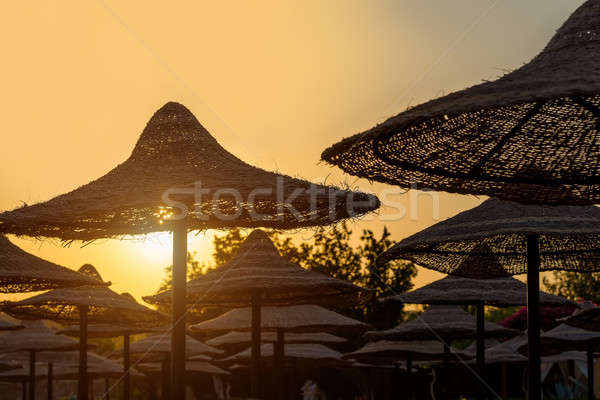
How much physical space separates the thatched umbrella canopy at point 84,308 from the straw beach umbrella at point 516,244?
6.24m

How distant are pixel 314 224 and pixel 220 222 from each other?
0.96 meters

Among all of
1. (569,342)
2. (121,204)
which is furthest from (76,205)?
(569,342)

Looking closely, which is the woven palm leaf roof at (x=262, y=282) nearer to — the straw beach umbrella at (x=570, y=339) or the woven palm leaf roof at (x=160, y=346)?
the straw beach umbrella at (x=570, y=339)

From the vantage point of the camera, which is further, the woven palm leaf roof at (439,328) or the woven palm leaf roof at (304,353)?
the woven palm leaf roof at (304,353)

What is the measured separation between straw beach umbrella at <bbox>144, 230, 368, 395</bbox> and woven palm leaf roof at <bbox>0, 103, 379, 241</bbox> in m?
3.07

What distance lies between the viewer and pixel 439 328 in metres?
16.1

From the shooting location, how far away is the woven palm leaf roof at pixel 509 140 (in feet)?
12.2

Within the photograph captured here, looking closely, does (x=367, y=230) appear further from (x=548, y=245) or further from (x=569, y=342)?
(x=548, y=245)

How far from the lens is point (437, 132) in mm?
4430

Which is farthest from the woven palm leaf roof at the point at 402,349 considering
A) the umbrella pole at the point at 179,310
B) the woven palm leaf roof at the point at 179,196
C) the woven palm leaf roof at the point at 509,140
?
the woven palm leaf roof at the point at 509,140

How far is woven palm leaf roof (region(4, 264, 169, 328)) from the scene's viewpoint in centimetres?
1382

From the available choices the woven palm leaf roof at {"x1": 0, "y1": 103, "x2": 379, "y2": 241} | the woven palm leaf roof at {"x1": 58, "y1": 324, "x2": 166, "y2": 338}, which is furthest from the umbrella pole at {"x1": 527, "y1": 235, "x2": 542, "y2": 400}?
the woven palm leaf roof at {"x1": 58, "y1": 324, "x2": 166, "y2": 338}

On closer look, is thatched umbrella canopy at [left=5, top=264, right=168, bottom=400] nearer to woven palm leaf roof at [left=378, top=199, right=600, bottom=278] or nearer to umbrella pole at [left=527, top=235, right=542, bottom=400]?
woven palm leaf roof at [left=378, top=199, right=600, bottom=278]

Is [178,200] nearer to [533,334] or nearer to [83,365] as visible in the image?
[533,334]
